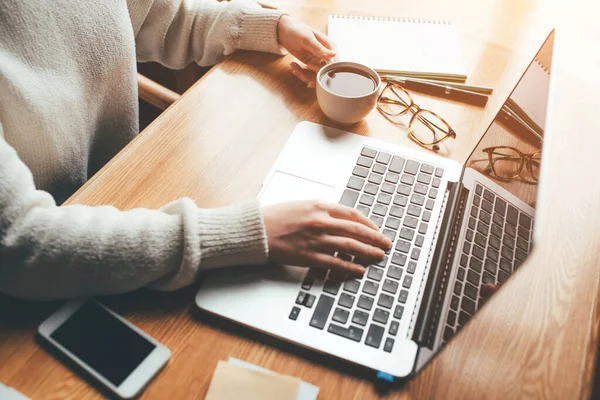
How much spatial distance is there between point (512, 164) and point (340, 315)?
0.32 meters

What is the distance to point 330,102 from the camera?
799mm

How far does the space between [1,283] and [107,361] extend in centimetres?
16

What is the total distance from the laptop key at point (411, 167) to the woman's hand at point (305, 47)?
0.82ft

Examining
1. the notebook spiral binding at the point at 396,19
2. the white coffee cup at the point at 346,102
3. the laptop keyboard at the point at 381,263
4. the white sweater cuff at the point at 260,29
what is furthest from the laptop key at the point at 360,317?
the notebook spiral binding at the point at 396,19

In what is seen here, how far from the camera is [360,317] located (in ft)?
1.90

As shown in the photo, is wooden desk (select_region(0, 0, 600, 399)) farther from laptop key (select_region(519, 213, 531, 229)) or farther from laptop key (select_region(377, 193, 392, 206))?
laptop key (select_region(377, 193, 392, 206))

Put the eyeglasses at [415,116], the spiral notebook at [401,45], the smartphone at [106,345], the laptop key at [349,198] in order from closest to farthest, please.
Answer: the smartphone at [106,345] → the laptop key at [349,198] → the eyeglasses at [415,116] → the spiral notebook at [401,45]

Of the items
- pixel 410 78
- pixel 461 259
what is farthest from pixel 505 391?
pixel 410 78

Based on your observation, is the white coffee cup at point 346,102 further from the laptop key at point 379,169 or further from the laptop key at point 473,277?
the laptop key at point 473,277

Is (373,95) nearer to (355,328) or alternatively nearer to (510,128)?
(510,128)

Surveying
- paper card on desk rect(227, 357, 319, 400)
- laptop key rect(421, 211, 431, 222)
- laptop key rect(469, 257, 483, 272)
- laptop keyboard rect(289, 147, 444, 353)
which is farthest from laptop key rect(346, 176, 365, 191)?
paper card on desk rect(227, 357, 319, 400)

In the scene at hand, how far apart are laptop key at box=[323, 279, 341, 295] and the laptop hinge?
0.11 m

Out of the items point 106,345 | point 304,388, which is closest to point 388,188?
point 304,388

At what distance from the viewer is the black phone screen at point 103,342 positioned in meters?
0.52
